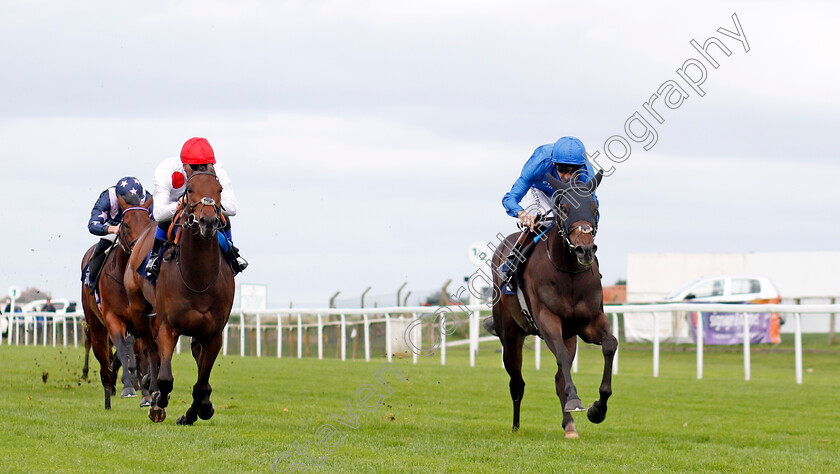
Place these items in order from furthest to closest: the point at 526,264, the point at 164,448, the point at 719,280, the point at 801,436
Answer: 1. the point at 719,280
2. the point at 801,436
3. the point at 526,264
4. the point at 164,448

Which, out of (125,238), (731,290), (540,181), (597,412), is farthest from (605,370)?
(731,290)

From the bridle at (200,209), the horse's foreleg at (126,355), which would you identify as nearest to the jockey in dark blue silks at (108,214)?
the horse's foreleg at (126,355)

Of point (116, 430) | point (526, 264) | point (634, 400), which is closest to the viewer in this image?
point (116, 430)

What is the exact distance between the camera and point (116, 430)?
25.0ft

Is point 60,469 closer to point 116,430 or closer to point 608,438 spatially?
point 116,430

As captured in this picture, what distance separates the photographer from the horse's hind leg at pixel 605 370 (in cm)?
724

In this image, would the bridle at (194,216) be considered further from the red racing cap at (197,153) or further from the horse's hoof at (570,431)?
the horse's hoof at (570,431)

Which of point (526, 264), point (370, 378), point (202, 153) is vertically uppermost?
point (202, 153)

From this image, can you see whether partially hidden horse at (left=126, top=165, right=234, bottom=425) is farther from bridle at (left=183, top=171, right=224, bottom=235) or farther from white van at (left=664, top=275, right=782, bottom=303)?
white van at (left=664, top=275, right=782, bottom=303)

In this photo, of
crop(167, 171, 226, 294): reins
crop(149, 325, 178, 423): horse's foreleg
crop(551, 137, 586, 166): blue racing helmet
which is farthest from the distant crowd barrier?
crop(149, 325, 178, 423): horse's foreleg

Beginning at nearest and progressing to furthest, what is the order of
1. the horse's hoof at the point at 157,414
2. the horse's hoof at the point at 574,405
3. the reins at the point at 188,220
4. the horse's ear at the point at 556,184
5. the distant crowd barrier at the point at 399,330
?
the horse's hoof at the point at 574,405, the reins at the point at 188,220, the horse's ear at the point at 556,184, the horse's hoof at the point at 157,414, the distant crowd barrier at the point at 399,330

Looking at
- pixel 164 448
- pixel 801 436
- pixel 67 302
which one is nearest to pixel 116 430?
pixel 164 448

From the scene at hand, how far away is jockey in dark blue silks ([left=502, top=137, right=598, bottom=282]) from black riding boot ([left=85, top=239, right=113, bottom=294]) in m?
4.28

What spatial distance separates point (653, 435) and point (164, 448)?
396cm
